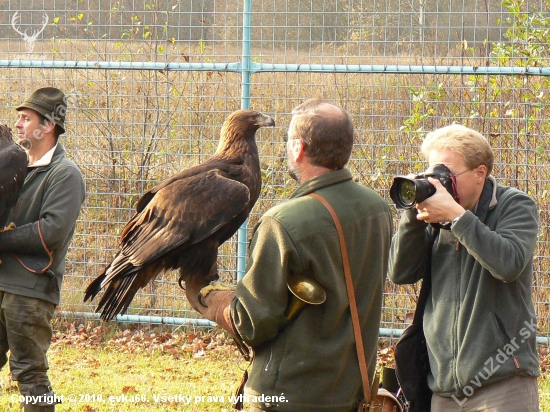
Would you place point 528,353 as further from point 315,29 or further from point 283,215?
point 315,29

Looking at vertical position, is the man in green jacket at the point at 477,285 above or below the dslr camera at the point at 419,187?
below

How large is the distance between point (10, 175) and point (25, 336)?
3.59ft

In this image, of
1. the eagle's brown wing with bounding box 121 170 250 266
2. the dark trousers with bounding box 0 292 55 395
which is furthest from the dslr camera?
the dark trousers with bounding box 0 292 55 395

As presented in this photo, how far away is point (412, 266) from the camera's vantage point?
390 centimetres

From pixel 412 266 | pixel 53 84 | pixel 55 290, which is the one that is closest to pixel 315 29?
pixel 53 84

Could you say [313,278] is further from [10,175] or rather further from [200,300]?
[10,175]

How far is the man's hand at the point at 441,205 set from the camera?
3.51 meters

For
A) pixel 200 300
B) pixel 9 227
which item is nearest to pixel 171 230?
pixel 200 300

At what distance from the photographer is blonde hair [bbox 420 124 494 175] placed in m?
3.65

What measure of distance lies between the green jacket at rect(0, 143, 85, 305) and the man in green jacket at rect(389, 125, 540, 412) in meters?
2.52

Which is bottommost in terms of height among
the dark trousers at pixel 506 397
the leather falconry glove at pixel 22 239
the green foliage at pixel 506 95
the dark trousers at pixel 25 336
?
the dark trousers at pixel 25 336

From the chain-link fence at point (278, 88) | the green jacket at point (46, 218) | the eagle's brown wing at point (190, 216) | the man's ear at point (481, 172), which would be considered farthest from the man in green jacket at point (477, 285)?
the chain-link fence at point (278, 88)

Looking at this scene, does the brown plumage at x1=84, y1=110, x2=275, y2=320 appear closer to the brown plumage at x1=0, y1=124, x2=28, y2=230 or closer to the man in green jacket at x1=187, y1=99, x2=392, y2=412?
the brown plumage at x1=0, y1=124, x2=28, y2=230

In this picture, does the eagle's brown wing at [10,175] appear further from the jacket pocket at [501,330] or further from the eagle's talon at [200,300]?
the jacket pocket at [501,330]
